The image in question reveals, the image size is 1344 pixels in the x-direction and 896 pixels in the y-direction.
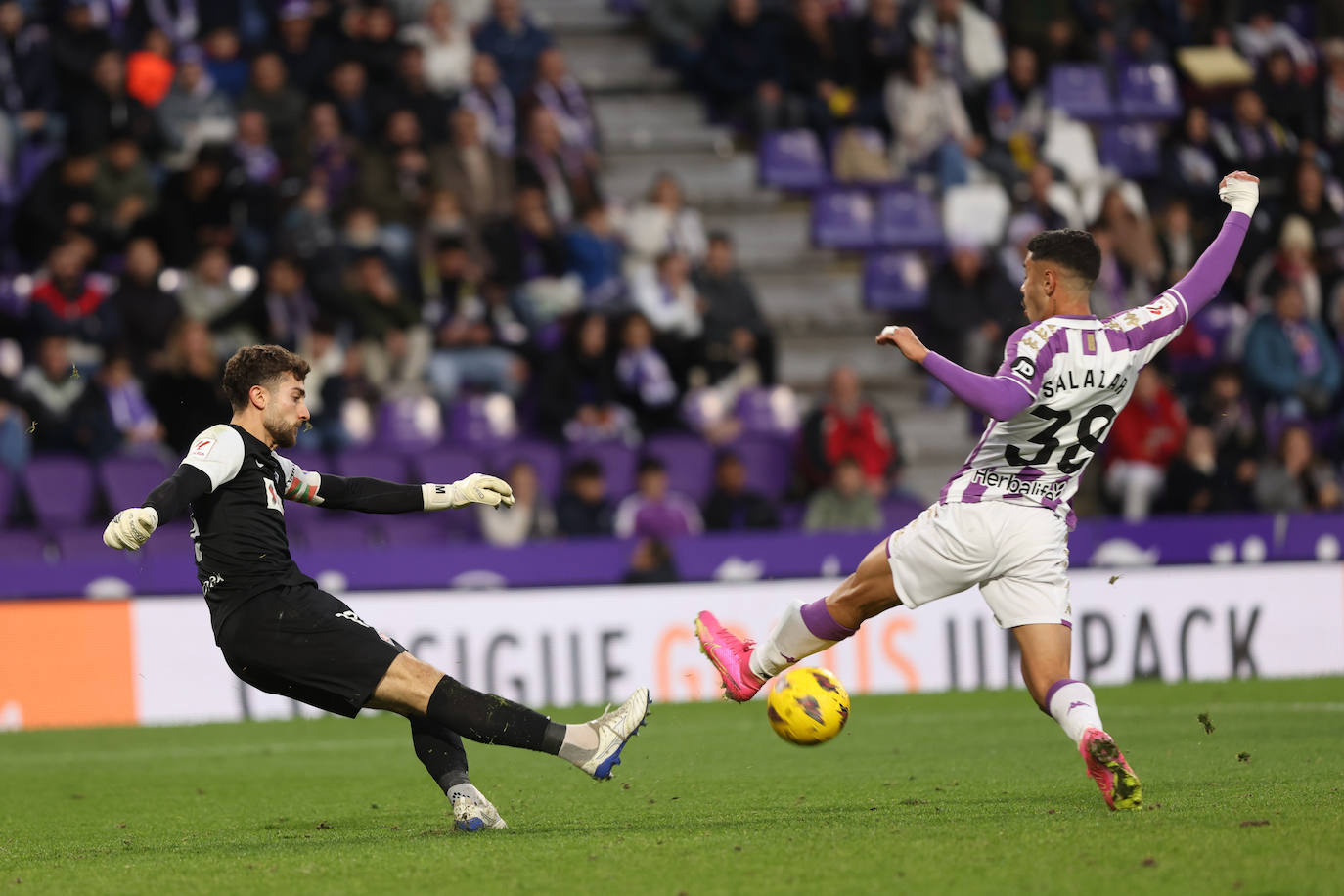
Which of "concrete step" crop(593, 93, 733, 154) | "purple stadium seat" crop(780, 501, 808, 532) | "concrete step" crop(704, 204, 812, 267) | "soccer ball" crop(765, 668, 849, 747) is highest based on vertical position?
"soccer ball" crop(765, 668, 849, 747)

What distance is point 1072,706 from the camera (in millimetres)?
6305

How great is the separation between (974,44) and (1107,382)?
13580 millimetres

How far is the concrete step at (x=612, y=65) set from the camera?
19.9m

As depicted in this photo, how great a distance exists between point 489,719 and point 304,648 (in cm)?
69

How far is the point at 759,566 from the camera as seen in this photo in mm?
13469

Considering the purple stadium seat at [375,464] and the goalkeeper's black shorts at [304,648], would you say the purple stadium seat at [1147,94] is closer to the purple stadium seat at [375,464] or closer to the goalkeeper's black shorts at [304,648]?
the purple stadium seat at [375,464]

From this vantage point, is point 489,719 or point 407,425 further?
point 407,425

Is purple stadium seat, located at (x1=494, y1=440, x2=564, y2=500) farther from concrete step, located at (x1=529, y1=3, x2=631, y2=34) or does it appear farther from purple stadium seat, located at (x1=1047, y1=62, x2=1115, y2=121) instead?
purple stadium seat, located at (x1=1047, y1=62, x2=1115, y2=121)

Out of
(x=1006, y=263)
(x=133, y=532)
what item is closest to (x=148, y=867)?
(x=133, y=532)

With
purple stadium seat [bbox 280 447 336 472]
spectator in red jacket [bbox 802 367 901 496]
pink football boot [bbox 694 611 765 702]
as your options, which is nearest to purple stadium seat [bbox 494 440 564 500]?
purple stadium seat [bbox 280 447 336 472]

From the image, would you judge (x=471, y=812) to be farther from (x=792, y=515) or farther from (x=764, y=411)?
(x=764, y=411)

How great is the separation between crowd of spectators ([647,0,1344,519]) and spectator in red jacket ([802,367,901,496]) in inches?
72.3

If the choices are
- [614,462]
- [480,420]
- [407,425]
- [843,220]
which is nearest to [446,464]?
[407,425]

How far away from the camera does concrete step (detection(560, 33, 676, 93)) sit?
1989cm
